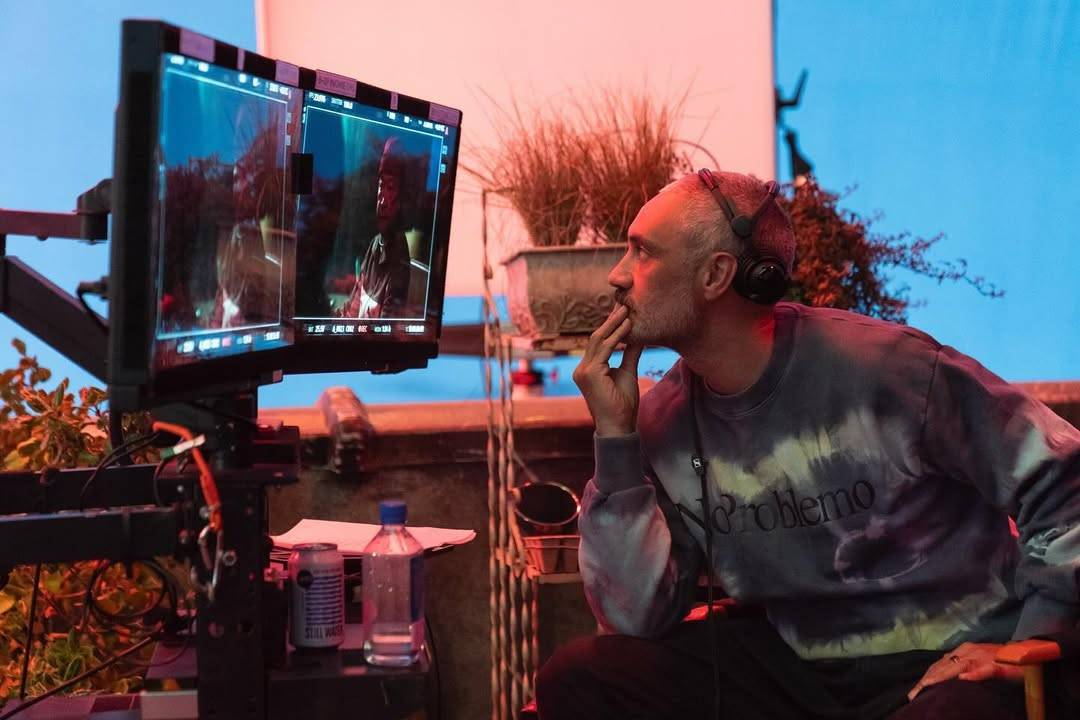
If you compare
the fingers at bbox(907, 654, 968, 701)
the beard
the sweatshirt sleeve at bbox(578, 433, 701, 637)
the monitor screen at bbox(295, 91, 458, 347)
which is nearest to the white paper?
the sweatshirt sleeve at bbox(578, 433, 701, 637)

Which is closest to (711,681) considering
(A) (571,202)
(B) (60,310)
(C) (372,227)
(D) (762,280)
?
(D) (762,280)

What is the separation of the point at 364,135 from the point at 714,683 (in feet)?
3.12

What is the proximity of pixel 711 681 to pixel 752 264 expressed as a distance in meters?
0.63

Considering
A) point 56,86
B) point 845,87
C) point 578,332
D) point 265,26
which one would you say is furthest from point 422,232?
point 845,87

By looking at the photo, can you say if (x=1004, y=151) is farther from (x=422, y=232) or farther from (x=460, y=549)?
(x=422, y=232)

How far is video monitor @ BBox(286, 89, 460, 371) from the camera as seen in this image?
5.54 ft

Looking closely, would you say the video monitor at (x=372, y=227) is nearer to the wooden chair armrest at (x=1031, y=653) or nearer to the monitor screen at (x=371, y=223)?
the monitor screen at (x=371, y=223)

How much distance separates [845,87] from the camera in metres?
4.10

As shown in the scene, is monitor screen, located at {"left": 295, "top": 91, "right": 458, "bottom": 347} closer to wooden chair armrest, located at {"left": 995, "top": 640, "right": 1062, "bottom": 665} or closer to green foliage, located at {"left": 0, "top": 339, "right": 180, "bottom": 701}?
green foliage, located at {"left": 0, "top": 339, "right": 180, "bottom": 701}

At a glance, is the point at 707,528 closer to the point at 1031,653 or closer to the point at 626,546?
the point at 626,546

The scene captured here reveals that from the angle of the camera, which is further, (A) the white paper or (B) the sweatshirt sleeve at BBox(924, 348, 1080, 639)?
(A) the white paper

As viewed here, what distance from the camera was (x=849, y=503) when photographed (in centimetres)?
183

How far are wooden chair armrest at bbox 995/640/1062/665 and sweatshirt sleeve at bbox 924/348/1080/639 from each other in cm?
12

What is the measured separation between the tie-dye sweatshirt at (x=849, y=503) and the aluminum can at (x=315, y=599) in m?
0.53
